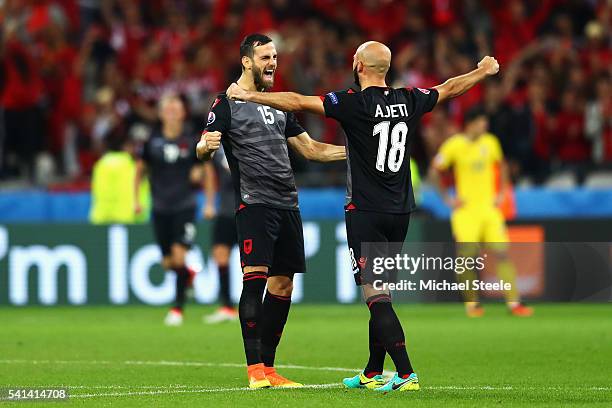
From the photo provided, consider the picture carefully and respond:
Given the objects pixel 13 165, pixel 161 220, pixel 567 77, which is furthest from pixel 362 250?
pixel 13 165

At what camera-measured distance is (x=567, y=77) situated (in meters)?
19.0

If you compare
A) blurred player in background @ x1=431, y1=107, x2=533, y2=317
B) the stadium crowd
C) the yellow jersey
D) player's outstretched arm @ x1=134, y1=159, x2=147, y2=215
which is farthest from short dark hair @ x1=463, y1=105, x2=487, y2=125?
player's outstretched arm @ x1=134, y1=159, x2=147, y2=215

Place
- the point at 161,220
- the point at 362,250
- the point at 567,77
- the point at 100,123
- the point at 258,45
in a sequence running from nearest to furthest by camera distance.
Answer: the point at 362,250 → the point at 258,45 → the point at 161,220 → the point at 567,77 → the point at 100,123

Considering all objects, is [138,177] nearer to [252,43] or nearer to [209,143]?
[252,43]

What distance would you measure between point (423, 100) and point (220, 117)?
1412 mm

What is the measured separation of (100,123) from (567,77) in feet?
22.8

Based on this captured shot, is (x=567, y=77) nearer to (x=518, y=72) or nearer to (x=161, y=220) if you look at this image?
(x=518, y=72)

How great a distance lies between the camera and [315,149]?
30.4 ft

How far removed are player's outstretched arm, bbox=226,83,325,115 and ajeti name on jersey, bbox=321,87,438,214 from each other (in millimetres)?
86

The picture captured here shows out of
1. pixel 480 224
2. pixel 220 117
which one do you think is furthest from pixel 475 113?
pixel 220 117

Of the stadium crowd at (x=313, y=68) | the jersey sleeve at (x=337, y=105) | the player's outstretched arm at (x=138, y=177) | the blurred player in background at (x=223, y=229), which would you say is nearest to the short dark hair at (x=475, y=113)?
the stadium crowd at (x=313, y=68)

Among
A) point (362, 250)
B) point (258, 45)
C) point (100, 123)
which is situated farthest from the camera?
point (100, 123)

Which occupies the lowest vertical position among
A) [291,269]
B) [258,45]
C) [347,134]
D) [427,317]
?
[427,317]

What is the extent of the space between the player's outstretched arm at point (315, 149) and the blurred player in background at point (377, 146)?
2.37 ft
